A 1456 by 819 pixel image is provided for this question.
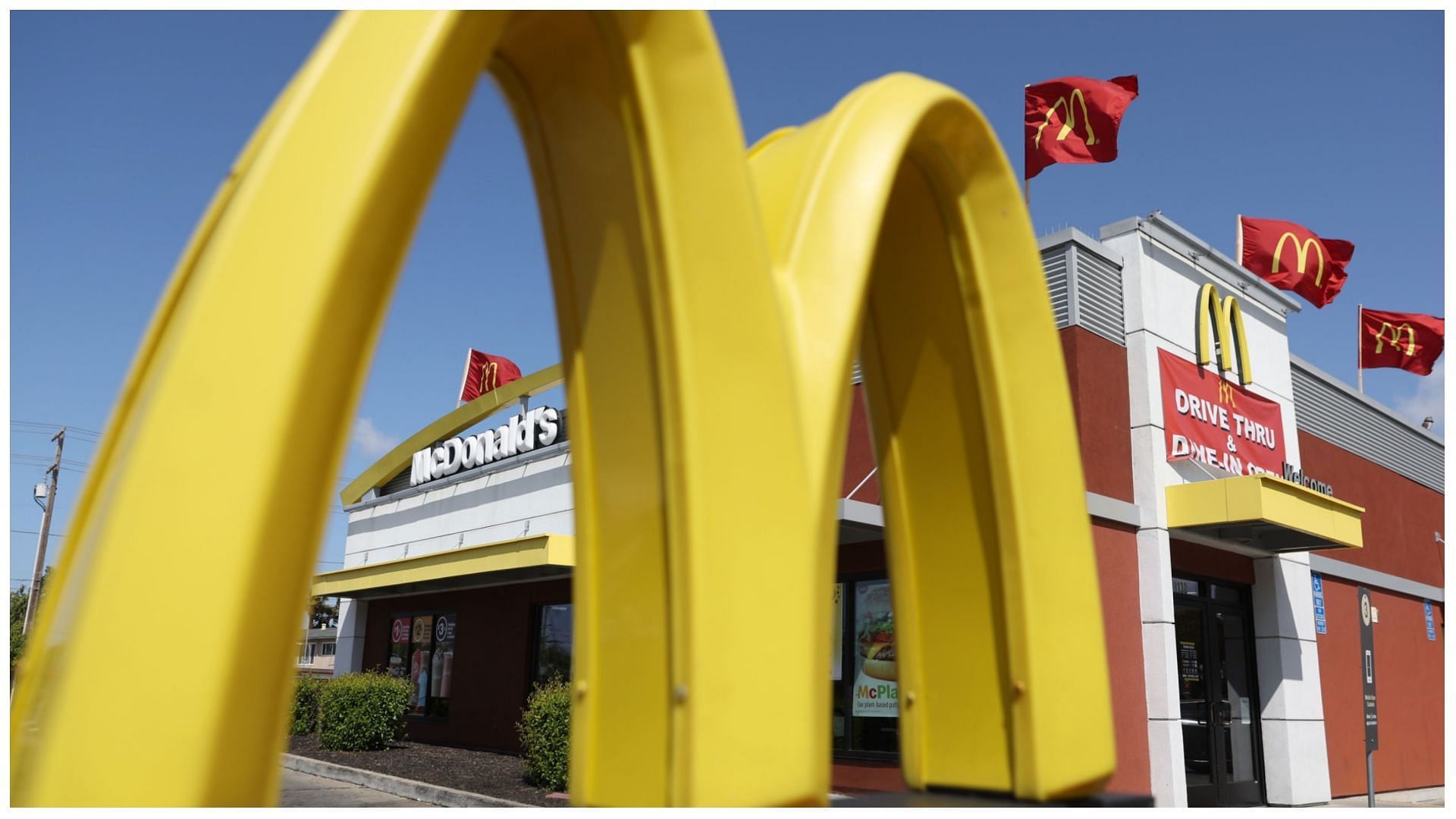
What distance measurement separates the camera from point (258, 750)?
6.41ft

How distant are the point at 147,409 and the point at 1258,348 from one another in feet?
50.6

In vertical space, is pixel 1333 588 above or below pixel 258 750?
above

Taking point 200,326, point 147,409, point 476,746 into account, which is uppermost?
point 200,326

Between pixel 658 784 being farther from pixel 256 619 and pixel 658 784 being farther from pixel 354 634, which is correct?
pixel 354 634

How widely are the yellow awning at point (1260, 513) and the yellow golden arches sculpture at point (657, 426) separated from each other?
828 cm

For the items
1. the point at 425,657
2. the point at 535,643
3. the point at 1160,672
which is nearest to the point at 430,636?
the point at 425,657

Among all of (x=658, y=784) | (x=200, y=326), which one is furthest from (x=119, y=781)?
(x=658, y=784)

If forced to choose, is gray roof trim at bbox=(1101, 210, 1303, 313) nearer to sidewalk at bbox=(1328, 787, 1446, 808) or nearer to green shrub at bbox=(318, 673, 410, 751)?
sidewalk at bbox=(1328, 787, 1446, 808)

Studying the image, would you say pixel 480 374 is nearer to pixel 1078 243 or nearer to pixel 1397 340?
pixel 1078 243

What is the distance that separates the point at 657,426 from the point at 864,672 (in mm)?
10319

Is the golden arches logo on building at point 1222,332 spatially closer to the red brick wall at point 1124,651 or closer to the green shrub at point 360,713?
the red brick wall at point 1124,651

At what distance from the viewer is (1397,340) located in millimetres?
18719

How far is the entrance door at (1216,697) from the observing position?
13.0m
